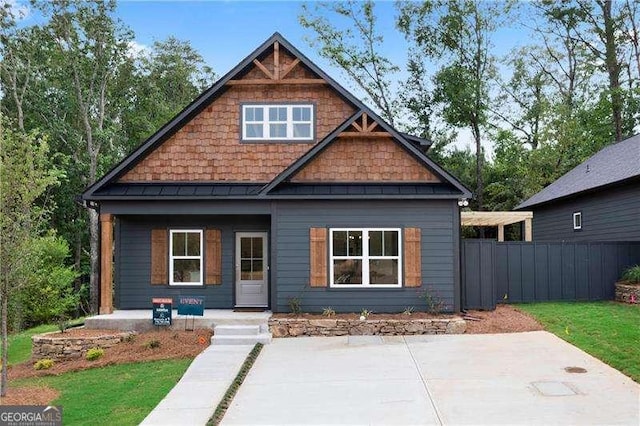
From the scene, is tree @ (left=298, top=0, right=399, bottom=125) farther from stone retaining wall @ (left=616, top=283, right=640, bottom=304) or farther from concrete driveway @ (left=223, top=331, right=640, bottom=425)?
concrete driveway @ (left=223, top=331, right=640, bottom=425)

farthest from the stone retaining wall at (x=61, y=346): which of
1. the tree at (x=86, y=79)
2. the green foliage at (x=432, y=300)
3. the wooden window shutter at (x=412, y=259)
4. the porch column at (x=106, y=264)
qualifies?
the tree at (x=86, y=79)

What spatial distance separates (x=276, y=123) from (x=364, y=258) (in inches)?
164

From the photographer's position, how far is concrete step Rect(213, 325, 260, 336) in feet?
37.1

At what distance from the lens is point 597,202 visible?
17.4m

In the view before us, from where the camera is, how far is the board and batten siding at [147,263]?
44.8ft

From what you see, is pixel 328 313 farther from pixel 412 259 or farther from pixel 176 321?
pixel 176 321

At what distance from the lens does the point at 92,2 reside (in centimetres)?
2362

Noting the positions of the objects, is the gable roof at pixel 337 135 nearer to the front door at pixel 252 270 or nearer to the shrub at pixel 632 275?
the front door at pixel 252 270

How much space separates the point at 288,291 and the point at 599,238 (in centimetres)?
1074

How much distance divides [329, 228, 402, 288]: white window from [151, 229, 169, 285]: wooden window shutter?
13.7 feet

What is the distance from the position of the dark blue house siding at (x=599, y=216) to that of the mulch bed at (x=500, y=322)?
518 cm

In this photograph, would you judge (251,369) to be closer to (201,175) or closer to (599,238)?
(201,175)

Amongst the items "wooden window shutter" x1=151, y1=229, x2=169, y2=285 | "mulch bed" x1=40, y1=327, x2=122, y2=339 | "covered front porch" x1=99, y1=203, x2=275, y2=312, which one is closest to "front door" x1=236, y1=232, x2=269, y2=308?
"covered front porch" x1=99, y1=203, x2=275, y2=312

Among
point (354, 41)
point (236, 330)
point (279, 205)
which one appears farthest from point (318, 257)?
point (354, 41)
